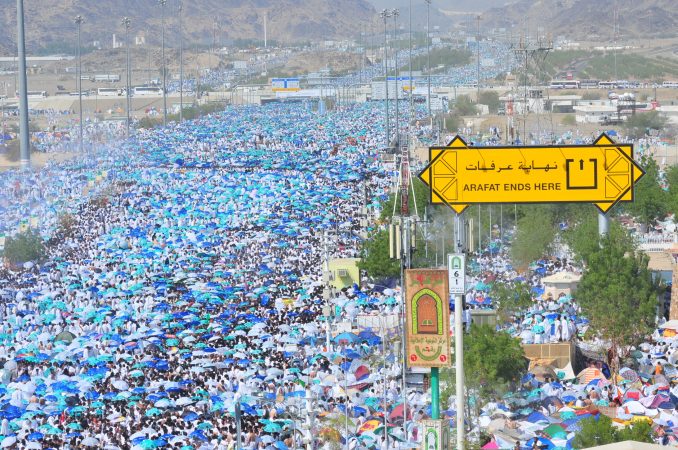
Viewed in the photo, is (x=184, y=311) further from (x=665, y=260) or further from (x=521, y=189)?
(x=521, y=189)

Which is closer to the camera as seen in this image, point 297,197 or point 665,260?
point 665,260

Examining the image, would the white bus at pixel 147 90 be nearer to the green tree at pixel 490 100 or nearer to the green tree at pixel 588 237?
the green tree at pixel 490 100

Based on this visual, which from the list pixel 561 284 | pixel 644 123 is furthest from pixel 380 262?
pixel 644 123

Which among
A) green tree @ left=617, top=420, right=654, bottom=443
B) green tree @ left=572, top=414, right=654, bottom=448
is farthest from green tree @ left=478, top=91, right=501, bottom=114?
green tree @ left=617, top=420, right=654, bottom=443

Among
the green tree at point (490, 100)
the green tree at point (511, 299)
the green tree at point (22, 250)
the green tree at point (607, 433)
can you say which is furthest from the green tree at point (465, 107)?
the green tree at point (607, 433)

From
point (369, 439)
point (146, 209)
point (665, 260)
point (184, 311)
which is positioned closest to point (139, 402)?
point (369, 439)

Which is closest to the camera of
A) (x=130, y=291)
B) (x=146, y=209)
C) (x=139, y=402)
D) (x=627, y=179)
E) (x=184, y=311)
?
(x=627, y=179)

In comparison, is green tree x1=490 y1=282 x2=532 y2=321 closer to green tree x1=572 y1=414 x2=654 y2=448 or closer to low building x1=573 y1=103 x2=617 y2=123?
green tree x1=572 y1=414 x2=654 y2=448
